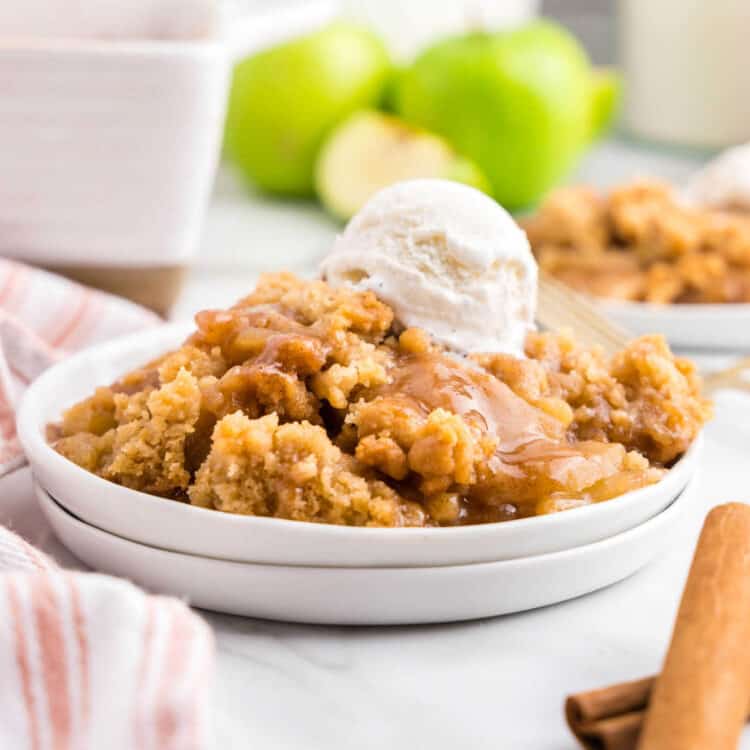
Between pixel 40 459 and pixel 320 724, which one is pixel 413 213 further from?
pixel 320 724

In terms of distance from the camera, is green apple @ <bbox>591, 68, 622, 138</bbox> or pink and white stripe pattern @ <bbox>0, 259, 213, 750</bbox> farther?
green apple @ <bbox>591, 68, 622, 138</bbox>

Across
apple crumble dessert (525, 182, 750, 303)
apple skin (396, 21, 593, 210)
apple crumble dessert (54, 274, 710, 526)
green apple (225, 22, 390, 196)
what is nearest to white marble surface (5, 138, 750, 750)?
apple crumble dessert (54, 274, 710, 526)

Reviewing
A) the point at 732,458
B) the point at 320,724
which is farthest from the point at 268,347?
the point at 732,458

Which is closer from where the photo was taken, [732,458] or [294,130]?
[732,458]

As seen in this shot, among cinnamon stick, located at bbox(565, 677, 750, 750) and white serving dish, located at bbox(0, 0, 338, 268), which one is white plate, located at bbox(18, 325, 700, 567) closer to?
cinnamon stick, located at bbox(565, 677, 750, 750)

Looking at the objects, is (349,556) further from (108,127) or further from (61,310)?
(108,127)
